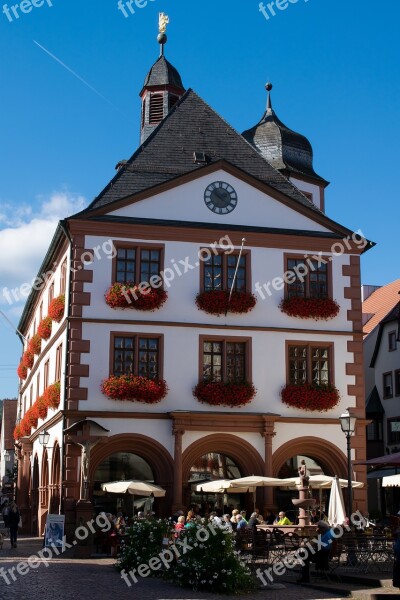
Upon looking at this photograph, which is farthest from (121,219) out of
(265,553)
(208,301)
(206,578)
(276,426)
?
(206,578)

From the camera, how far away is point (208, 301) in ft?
97.5

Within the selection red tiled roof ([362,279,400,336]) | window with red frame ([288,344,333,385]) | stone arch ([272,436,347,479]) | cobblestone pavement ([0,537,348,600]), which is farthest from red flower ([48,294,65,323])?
red tiled roof ([362,279,400,336])

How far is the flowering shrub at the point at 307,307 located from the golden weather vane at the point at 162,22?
53.4 ft

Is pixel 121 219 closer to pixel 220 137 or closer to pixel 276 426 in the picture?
pixel 220 137

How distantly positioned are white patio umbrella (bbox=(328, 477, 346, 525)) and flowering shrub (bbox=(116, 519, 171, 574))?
6.54m

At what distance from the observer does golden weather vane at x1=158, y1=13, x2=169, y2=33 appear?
4012 centimetres

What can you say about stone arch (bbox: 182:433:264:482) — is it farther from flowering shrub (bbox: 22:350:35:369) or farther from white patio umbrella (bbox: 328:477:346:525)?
flowering shrub (bbox: 22:350:35:369)

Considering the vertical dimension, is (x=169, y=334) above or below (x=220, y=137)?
below

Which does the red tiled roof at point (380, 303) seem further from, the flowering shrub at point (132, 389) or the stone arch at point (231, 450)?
the flowering shrub at point (132, 389)

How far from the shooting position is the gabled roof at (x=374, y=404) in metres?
45.0

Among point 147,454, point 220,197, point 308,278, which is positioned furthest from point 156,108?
point 147,454

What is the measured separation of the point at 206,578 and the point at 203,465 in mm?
12219

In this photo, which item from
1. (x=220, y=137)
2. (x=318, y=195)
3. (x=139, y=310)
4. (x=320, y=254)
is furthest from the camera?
(x=318, y=195)

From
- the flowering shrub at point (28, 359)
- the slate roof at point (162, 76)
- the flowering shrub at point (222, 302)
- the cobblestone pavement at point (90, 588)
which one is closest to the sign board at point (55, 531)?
the cobblestone pavement at point (90, 588)
